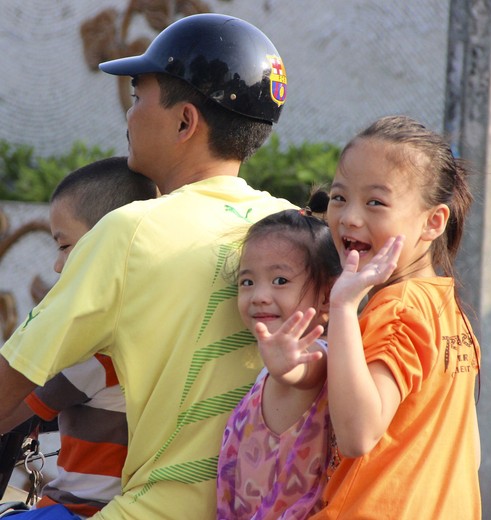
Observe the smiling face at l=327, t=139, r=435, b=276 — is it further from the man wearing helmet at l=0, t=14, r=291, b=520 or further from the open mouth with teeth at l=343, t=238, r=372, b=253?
the man wearing helmet at l=0, t=14, r=291, b=520

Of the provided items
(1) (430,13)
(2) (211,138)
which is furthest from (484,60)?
(2) (211,138)

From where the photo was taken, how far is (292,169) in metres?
6.27

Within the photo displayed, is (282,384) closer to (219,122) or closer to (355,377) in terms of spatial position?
(355,377)

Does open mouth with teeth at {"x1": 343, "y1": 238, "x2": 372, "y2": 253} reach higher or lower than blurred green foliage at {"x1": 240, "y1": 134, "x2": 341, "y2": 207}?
higher

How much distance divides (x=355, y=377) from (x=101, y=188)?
4.20 ft

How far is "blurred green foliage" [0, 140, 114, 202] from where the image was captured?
7254 mm

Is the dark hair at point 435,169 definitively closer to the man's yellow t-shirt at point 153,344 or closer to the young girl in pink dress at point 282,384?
the young girl in pink dress at point 282,384

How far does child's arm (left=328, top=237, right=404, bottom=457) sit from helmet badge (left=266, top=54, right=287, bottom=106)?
0.87m

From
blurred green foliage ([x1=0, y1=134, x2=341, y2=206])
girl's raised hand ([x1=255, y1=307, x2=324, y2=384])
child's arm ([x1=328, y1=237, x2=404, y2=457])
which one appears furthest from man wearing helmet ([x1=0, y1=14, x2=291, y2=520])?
blurred green foliage ([x1=0, y1=134, x2=341, y2=206])

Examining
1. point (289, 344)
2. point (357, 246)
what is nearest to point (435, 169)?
point (357, 246)

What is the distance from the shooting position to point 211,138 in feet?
9.31

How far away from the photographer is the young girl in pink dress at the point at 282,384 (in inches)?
87.0

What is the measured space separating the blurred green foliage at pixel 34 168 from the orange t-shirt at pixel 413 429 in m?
5.11

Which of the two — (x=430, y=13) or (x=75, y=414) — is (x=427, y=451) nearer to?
(x=75, y=414)
